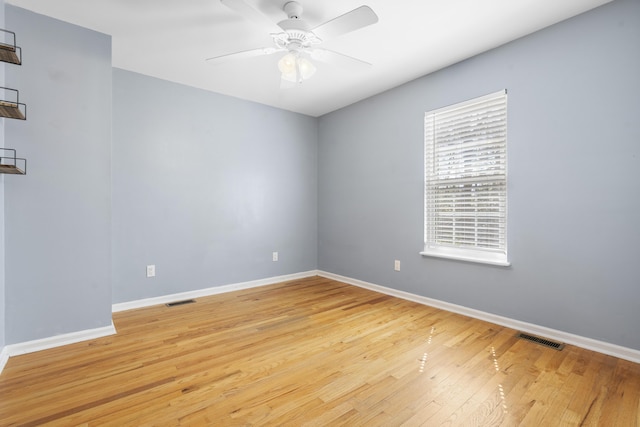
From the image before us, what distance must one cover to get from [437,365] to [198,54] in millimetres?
3243

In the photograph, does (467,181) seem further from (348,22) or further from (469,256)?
(348,22)

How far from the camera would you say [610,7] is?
213 cm

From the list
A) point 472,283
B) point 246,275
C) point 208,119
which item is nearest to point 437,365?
point 472,283

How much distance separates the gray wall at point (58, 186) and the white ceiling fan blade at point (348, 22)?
188 centimetres

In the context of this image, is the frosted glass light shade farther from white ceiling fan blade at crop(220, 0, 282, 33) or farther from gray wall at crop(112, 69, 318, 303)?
gray wall at crop(112, 69, 318, 303)

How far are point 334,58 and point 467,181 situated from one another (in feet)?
5.53

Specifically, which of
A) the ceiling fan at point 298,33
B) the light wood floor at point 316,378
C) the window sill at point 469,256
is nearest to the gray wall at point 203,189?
the light wood floor at point 316,378

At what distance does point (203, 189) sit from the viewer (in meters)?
3.66

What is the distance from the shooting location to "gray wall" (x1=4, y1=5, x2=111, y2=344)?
222 centimetres

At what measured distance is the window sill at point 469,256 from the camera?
2.72 metres

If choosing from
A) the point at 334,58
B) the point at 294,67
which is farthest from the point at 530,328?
the point at 294,67

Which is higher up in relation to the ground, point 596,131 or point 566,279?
point 596,131

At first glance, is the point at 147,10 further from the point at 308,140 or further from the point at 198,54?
the point at 308,140

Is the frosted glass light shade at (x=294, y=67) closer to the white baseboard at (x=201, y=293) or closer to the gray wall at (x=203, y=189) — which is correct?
the gray wall at (x=203, y=189)
